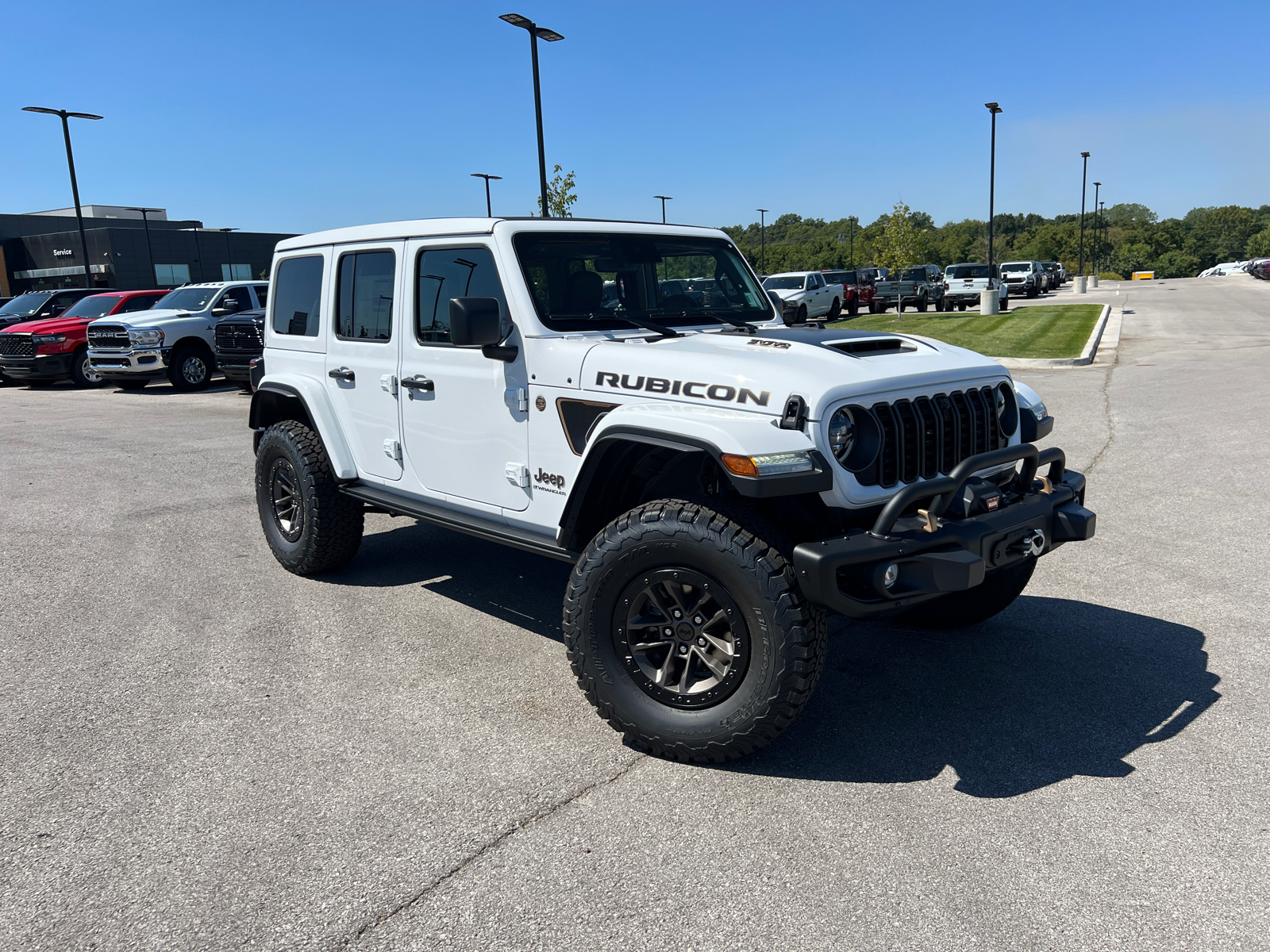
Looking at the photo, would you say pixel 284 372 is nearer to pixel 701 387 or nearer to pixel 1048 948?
pixel 701 387

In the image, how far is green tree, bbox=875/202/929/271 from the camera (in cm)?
3594

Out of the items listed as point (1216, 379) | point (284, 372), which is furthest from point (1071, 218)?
point (284, 372)

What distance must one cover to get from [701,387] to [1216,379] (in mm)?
13209

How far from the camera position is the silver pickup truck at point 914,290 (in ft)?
110

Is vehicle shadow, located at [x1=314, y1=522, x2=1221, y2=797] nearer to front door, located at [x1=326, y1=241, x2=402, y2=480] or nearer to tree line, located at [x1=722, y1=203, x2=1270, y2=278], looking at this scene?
front door, located at [x1=326, y1=241, x2=402, y2=480]

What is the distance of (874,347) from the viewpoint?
407cm

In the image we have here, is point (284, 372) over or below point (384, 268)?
below

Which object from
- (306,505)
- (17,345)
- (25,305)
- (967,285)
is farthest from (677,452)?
(967,285)

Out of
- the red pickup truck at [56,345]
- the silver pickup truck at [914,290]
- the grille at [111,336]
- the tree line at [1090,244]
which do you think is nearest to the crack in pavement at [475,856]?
the grille at [111,336]

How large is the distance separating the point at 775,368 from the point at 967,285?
33199mm

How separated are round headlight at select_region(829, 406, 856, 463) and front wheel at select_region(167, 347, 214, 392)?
17647 mm

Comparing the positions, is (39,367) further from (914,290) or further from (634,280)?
(914,290)

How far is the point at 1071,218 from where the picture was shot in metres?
168

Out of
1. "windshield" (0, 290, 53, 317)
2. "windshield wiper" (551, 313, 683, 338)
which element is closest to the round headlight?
"windshield wiper" (551, 313, 683, 338)
